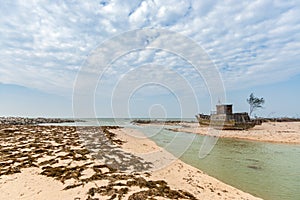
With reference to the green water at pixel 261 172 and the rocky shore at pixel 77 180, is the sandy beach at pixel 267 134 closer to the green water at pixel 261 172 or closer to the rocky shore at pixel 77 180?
the green water at pixel 261 172

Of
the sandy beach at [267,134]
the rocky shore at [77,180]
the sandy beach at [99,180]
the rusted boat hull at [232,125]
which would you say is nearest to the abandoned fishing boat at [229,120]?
the rusted boat hull at [232,125]

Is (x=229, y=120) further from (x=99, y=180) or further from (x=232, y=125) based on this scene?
(x=99, y=180)

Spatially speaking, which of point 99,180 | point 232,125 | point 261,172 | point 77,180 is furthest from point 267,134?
point 77,180

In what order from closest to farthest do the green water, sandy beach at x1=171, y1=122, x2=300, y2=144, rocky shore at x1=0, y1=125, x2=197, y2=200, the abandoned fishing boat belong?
rocky shore at x1=0, y1=125, x2=197, y2=200 < the green water < sandy beach at x1=171, y1=122, x2=300, y2=144 < the abandoned fishing boat

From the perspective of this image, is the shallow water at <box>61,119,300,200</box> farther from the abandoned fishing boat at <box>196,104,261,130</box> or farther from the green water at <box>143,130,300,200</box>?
the abandoned fishing boat at <box>196,104,261,130</box>

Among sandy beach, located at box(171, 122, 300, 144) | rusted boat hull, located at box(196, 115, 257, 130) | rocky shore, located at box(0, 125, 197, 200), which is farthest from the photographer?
rusted boat hull, located at box(196, 115, 257, 130)

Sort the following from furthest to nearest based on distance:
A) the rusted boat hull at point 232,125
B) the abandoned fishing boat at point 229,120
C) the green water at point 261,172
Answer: the abandoned fishing boat at point 229,120
the rusted boat hull at point 232,125
the green water at point 261,172

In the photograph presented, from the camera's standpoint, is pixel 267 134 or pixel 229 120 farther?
pixel 229 120

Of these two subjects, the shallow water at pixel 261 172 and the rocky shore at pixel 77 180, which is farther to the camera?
the shallow water at pixel 261 172

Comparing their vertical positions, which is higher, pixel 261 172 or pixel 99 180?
pixel 99 180

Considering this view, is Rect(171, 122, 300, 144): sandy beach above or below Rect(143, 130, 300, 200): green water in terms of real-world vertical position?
above

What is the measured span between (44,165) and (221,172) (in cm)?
968

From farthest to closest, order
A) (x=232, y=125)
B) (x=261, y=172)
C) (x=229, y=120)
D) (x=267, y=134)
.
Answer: (x=229, y=120)
(x=232, y=125)
(x=267, y=134)
(x=261, y=172)

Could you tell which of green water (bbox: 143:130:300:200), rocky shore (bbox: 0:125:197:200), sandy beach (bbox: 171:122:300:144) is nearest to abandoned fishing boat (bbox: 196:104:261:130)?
sandy beach (bbox: 171:122:300:144)
